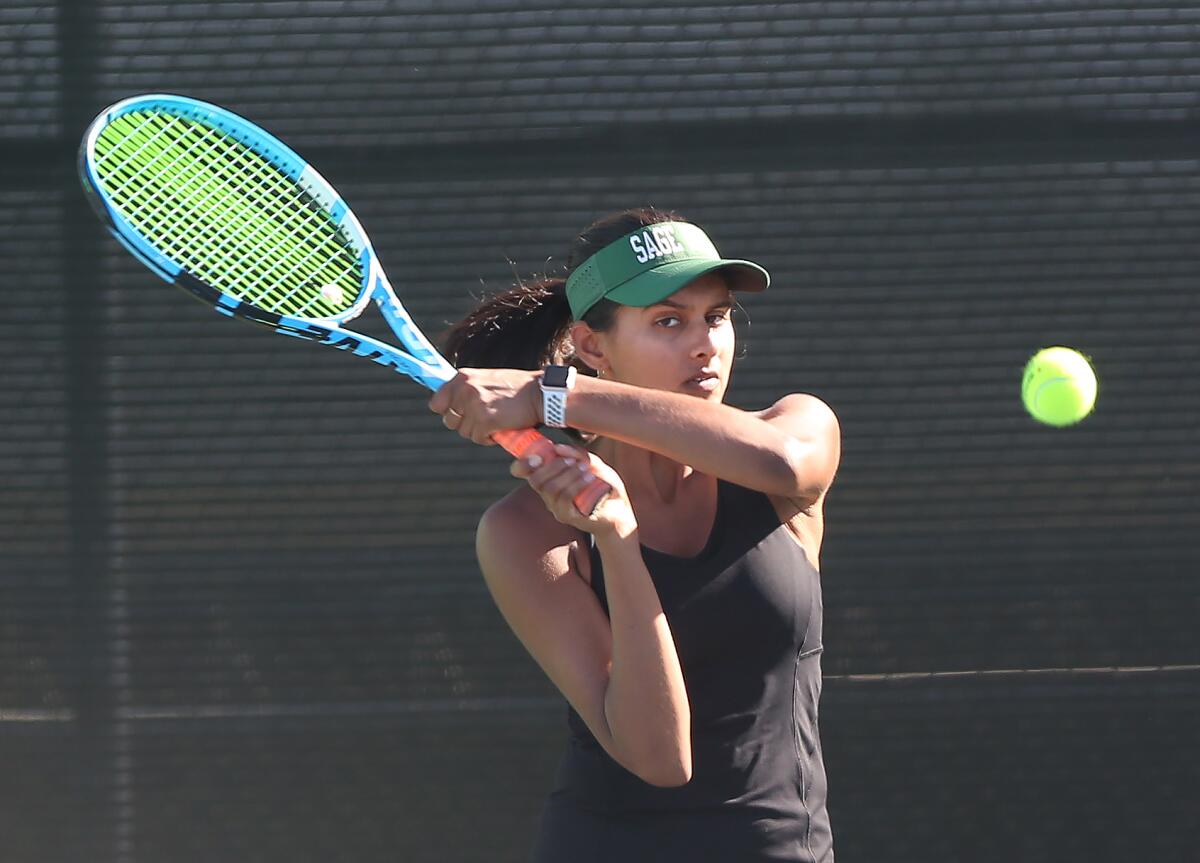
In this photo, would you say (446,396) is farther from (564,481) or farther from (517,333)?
(517,333)

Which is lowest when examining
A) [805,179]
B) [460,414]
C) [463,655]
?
[463,655]

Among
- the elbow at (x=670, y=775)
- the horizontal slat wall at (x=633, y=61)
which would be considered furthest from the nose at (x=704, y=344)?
the horizontal slat wall at (x=633, y=61)

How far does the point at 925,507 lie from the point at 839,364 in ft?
1.26

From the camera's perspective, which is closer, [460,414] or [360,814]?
[460,414]

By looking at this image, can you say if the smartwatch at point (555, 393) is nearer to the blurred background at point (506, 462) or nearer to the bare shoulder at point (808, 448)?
the bare shoulder at point (808, 448)

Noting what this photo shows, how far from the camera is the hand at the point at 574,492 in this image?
5.70 ft

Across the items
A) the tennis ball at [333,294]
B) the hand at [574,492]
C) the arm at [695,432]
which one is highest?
the tennis ball at [333,294]

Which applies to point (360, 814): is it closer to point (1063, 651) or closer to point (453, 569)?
point (453, 569)

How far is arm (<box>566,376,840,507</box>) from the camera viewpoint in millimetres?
1765

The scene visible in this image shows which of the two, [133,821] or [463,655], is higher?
[463,655]

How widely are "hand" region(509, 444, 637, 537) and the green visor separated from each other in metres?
0.26

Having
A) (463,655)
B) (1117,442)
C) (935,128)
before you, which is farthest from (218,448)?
(1117,442)

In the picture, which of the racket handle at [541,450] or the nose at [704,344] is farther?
the nose at [704,344]

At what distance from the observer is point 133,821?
3.61m
